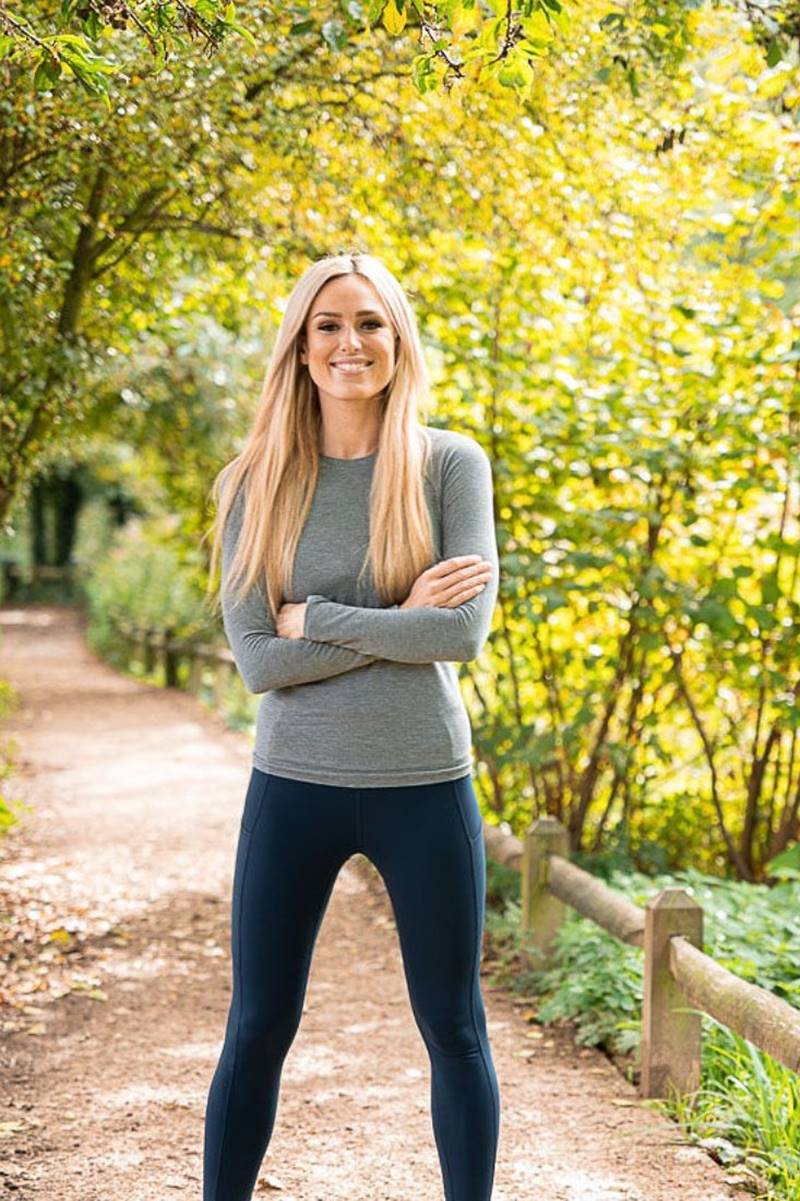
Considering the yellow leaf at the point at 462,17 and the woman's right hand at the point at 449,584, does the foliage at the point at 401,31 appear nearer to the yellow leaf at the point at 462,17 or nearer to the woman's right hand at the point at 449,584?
the yellow leaf at the point at 462,17

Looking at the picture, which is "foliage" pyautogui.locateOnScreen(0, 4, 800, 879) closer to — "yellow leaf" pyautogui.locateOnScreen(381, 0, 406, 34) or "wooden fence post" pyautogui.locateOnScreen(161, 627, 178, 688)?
"yellow leaf" pyautogui.locateOnScreen(381, 0, 406, 34)

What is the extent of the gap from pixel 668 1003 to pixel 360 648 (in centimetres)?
189

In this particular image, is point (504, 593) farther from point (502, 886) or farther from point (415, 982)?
point (415, 982)

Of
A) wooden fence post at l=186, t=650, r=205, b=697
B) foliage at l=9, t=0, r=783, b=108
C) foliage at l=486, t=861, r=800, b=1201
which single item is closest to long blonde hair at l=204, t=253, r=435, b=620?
foliage at l=9, t=0, r=783, b=108

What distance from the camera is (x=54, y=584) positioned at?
29328mm

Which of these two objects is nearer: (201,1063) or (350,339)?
(350,339)

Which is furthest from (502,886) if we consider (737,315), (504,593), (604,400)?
(737,315)

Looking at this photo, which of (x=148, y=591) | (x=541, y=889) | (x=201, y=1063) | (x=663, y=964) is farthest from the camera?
(x=148, y=591)

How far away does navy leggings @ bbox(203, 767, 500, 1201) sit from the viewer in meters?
2.50

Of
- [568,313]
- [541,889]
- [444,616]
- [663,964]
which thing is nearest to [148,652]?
[568,313]

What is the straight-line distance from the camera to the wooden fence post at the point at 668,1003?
151 inches

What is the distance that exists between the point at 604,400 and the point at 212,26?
2.90 metres

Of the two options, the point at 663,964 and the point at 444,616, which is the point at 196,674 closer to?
the point at 663,964

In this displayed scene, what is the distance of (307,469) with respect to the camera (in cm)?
271
